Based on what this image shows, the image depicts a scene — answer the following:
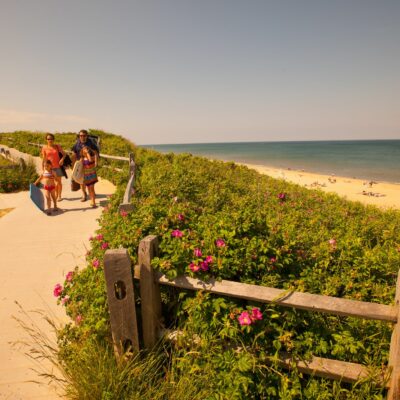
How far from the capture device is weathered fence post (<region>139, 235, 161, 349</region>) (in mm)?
2270

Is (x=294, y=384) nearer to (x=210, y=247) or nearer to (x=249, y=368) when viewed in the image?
(x=249, y=368)

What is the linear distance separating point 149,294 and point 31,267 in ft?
12.0

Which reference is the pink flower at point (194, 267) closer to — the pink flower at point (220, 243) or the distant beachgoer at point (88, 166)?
the pink flower at point (220, 243)

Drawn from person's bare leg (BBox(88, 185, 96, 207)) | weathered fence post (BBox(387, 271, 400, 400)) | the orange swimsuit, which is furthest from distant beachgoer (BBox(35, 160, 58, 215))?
weathered fence post (BBox(387, 271, 400, 400))

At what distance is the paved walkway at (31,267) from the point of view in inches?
107

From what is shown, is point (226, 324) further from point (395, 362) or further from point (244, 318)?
point (395, 362)

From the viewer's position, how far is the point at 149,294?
7.58 feet

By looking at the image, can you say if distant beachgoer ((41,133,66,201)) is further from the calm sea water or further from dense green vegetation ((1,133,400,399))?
the calm sea water

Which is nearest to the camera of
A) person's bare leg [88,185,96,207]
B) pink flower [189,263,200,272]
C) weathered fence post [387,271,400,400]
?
weathered fence post [387,271,400,400]

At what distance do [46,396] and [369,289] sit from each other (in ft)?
12.0

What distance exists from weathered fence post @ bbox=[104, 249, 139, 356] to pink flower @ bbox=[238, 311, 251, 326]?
91 cm

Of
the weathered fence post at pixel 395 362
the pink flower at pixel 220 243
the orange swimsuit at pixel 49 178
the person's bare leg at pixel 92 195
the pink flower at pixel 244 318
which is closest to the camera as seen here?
the weathered fence post at pixel 395 362

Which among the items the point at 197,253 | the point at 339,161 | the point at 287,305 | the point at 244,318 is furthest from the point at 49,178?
the point at 339,161

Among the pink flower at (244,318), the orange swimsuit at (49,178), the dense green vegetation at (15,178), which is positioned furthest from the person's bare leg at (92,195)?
the pink flower at (244,318)
